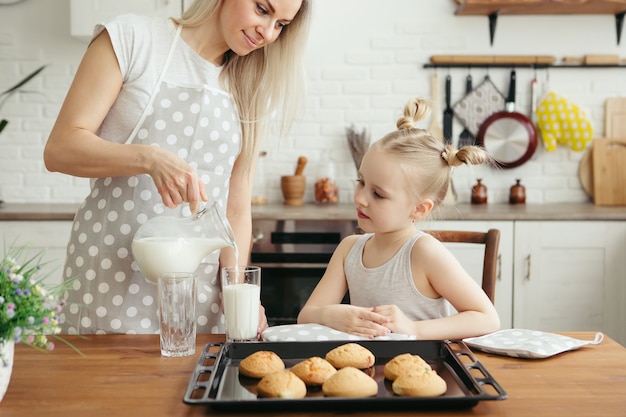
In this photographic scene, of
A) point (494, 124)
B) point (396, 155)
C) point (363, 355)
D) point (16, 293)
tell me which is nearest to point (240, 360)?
point (363, 355)

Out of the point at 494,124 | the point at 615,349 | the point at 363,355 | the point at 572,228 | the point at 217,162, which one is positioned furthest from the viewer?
the point at 494,124

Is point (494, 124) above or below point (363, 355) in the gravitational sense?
above

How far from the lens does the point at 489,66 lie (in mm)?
3838

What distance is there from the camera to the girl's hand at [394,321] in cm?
134

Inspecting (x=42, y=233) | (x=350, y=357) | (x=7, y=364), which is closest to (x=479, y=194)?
(x=42, y=233)

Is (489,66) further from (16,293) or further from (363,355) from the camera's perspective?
(16,293)

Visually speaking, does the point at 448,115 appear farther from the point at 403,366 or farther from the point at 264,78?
the point at 403,366

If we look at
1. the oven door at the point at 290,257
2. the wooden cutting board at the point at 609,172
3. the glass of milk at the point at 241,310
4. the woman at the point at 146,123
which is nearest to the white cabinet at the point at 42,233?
the oven door at the point at 290,257

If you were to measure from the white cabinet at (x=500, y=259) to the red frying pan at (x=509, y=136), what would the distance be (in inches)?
27.0

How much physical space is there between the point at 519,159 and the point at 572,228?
2.24 feet

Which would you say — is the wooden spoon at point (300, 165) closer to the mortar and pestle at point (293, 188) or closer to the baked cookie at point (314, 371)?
the mortar and pestle at point (293, 188)

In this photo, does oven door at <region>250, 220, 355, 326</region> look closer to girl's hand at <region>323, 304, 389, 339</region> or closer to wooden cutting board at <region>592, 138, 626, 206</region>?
wooden cutting board at <region>592, 138, 626, 206</region>

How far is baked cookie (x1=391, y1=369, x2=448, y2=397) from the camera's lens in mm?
1002

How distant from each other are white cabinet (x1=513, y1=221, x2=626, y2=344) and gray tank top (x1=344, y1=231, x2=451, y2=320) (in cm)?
175
